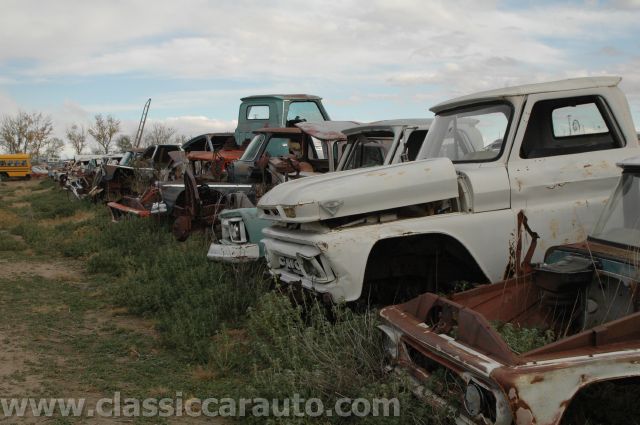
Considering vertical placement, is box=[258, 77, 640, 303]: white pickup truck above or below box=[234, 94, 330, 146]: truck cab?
below

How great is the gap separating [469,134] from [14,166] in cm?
4777

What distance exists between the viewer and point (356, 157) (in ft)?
→ 26.2

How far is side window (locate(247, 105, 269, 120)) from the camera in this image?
15.1 meters

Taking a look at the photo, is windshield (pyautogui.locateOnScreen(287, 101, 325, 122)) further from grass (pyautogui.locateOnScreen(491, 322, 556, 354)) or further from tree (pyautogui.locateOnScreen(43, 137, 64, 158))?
tree (pyautogui.locateOnScreen(43, 137, 64, 158))

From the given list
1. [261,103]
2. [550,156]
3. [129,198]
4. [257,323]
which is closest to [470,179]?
[550,156]

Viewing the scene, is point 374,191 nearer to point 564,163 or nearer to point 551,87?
point 564,163

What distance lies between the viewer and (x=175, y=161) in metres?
13.7

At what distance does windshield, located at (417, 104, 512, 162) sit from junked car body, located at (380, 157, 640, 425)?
3.65 ft

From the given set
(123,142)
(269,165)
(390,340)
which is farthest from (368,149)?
(123,142)

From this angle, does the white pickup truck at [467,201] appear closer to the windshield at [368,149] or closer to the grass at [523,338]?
the grass at [523,338]

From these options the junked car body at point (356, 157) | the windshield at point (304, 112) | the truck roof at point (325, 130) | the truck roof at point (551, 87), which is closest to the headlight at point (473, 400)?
the truck roof at point (551, 87)

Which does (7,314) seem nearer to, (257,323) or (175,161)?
(257,323)

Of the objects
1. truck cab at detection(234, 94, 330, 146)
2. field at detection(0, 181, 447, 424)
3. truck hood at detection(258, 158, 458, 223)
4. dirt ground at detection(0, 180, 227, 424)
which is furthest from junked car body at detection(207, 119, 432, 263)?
truck cab at detection(234, 94, 330, 146)

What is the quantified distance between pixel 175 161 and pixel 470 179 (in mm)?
9970
